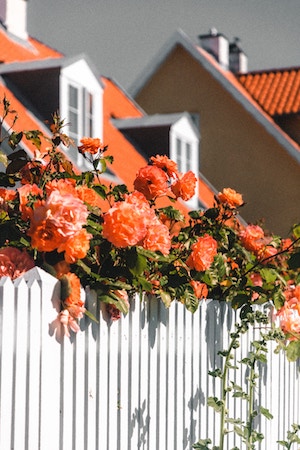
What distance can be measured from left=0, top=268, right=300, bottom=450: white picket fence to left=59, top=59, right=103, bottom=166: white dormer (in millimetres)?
8747

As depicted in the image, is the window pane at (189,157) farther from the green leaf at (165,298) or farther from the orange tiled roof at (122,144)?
the green leaf at (165,298)

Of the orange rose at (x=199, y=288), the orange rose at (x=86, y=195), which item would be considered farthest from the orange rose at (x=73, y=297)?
the orange rose at (x=199, y=288)

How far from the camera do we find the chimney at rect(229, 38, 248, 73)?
2411 centimetres

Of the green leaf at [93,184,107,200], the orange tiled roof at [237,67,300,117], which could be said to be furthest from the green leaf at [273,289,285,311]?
the orange tiled roof at [237,67,300,117]

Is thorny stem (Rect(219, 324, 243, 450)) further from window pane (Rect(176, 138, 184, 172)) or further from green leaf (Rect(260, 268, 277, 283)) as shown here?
window pane (Rect(176, 138, 184, 172))

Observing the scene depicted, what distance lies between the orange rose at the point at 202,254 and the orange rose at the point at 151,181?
290 mm

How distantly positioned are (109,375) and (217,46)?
1980 cm

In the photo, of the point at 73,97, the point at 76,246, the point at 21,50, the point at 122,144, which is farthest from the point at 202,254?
the point at 122,144

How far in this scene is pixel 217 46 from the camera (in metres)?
22.3

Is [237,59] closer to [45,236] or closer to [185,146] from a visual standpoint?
[185,146]

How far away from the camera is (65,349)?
2.95m

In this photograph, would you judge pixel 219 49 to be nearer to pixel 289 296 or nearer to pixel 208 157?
pixel 208 157

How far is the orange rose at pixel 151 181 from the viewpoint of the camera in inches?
150

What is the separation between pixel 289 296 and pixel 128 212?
1.82m
